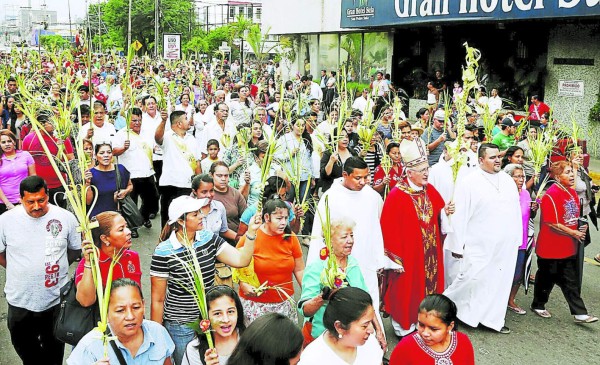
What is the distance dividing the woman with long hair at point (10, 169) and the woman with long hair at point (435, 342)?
4.73m

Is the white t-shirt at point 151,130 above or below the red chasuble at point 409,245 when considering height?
above

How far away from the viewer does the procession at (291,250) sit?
3654 mm

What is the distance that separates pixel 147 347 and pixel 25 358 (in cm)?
169

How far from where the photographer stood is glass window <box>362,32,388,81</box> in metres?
24.6

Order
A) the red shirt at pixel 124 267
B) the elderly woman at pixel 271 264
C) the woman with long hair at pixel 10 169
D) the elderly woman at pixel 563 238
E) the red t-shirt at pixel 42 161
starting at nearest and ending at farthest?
1. the red shirt at pixel 124 267
2. the elderly woman at pixel 271 264
3. the elderly woman at pixel 563 238
4. the woman with long hair at pixel 10 169
5. the red t-shirt at pixel 42 161

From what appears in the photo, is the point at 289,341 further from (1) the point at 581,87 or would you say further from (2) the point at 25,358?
(1) the point at 581,87

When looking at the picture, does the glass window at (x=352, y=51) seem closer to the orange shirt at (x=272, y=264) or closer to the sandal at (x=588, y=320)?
the sandal at (x=588, y=320)

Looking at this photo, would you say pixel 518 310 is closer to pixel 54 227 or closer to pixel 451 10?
pixel 54 227

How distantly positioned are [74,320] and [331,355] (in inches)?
59.7

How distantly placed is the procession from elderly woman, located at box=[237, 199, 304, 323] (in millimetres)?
15

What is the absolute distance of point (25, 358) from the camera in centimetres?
475

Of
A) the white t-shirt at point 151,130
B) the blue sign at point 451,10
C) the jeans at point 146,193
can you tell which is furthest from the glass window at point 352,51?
the jeans at point 146,193

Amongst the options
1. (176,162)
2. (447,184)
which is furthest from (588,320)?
(176,162)

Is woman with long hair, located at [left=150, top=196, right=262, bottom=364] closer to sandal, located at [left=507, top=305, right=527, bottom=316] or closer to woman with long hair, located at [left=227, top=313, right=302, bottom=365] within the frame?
woman with long hair, located at [left=227, top=313, right=302, bottom=365]
